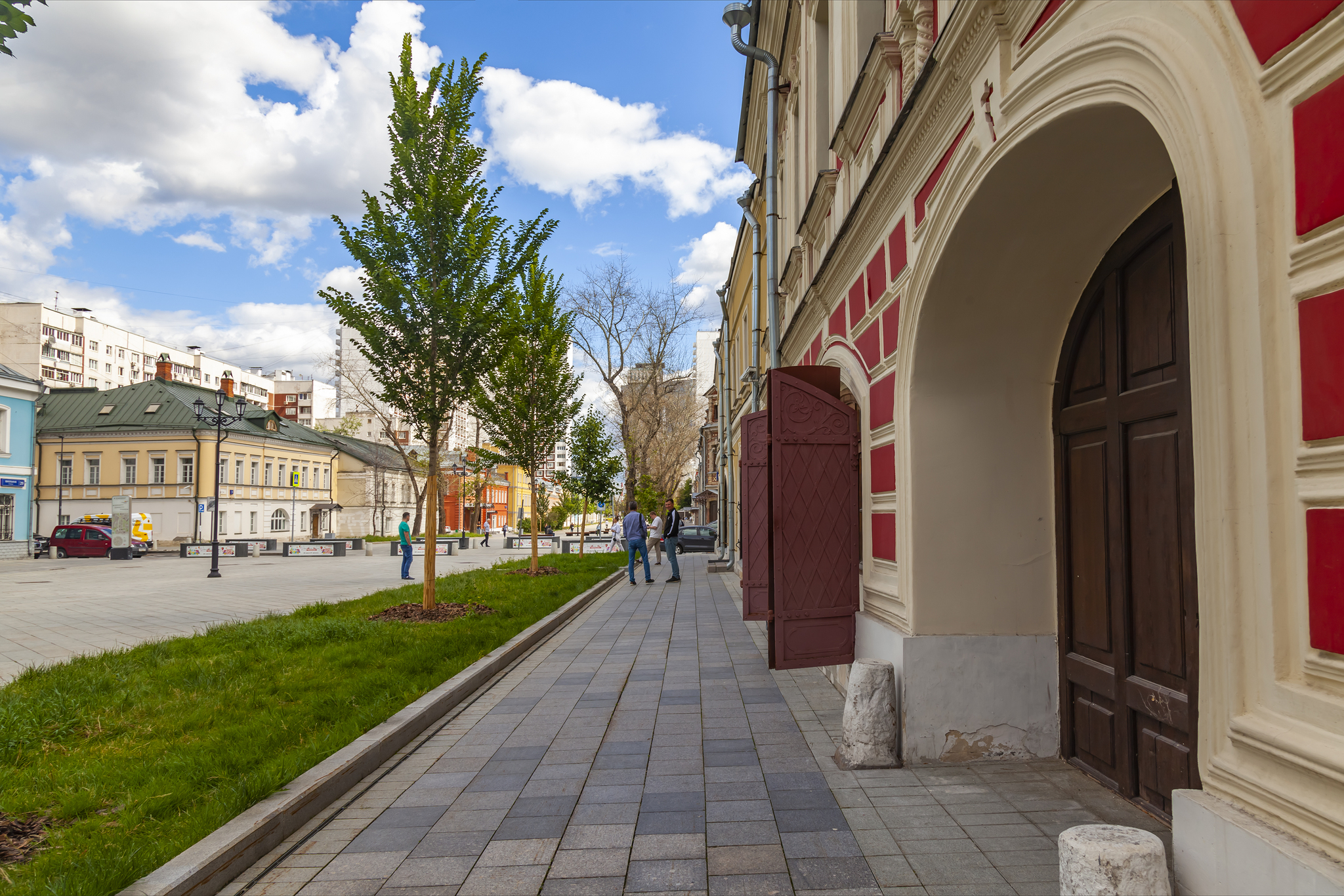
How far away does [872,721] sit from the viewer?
5203 millimetres

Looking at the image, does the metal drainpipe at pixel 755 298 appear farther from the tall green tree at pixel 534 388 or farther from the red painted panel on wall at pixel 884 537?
the red painted panel on wall at pixel 884 537

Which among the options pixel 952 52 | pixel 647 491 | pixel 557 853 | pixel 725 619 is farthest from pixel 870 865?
pixel 647 491

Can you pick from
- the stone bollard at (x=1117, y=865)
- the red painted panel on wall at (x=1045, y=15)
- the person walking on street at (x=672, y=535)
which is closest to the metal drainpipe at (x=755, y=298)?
the person walking on street at (x=672, y=535)

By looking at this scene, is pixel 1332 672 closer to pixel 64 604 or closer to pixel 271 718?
pixel 271 718

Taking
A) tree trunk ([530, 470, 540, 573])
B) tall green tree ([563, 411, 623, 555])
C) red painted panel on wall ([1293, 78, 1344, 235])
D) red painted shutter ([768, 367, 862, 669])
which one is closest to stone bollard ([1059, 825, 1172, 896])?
red painted panel on wall ([1293, 78, 1344, 235])

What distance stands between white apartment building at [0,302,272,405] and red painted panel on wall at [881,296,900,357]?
64101mm

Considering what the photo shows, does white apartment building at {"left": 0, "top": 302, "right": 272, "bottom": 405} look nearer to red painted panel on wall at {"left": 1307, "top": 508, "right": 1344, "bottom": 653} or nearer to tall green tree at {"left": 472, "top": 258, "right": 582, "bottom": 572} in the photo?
tall green tree at {"left": 472, "top": 258, "right": 582, "bottom": 572}

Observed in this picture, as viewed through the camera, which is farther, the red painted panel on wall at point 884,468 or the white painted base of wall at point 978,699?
the red painted panel on wall at point 884,468

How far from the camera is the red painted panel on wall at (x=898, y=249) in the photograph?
5.68m

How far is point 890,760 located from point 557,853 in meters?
2.21

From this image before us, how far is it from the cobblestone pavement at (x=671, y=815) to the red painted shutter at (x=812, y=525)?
64cm

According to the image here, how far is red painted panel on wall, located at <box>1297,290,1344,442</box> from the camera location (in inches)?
80.1

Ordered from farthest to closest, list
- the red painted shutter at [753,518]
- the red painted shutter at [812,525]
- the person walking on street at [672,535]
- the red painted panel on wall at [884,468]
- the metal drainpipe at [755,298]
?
1. the person walking on street at [672,535]
2. the metal drainpipe at [755,298]
3. the red painted shutter at [753,518]
4. the red painted shutter at [812,525]
5. the red painted panel on wall at [884,468]

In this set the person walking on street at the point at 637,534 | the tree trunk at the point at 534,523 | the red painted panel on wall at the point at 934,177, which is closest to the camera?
the red painted panel on wall at the point at 934,177
